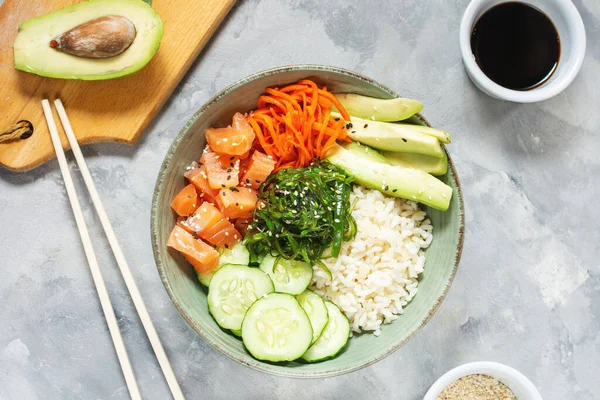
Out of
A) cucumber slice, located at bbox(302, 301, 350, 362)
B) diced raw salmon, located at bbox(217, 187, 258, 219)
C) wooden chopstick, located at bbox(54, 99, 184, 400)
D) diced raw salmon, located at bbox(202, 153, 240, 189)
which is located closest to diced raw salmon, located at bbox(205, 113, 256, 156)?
diced raw salmon, located at bbox(202, 153, 240, 189)

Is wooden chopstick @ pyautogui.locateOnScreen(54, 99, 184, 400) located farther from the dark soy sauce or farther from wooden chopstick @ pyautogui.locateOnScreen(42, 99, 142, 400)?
the dark soy sauce

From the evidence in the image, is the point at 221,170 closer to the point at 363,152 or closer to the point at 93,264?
the point at 363,152

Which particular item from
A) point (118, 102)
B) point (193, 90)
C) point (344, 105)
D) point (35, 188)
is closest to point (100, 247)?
point (35, 188)

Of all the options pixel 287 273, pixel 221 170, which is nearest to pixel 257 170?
pixel 221 170

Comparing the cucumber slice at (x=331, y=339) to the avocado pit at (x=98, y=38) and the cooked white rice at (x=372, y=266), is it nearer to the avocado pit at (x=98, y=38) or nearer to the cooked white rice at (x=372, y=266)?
the cooked white rice at (x=372, y=266)

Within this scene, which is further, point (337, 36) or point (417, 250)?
point (337, 36)

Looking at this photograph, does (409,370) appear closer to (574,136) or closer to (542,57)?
(574,136)

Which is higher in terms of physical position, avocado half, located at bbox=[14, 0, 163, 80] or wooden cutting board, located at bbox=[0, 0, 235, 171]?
avocado half, located at bbox=[14, 0, 163, 80]
